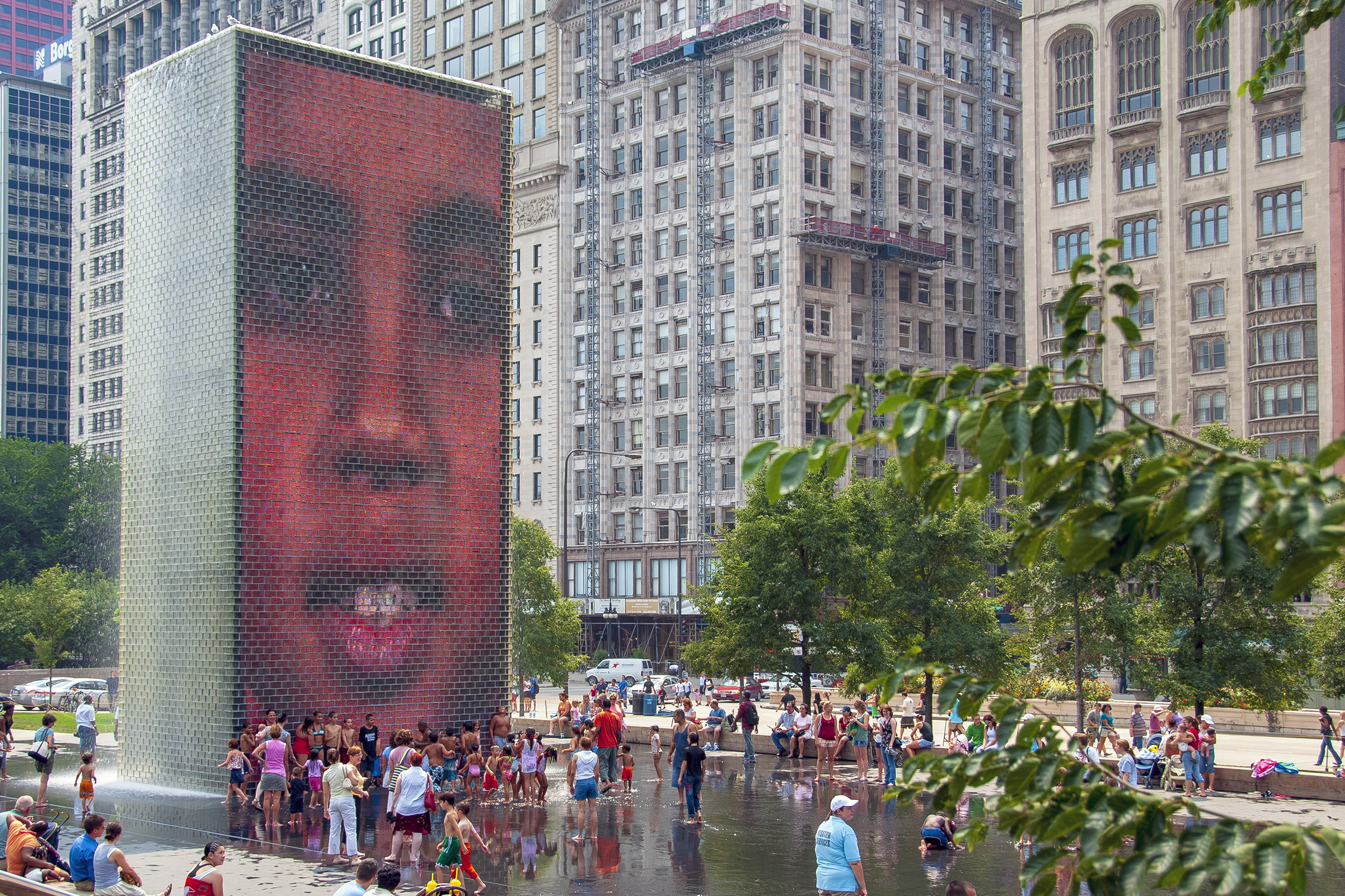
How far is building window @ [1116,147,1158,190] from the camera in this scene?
81.1 metres

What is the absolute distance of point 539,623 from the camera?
66.9m

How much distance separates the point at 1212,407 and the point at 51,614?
62595mm

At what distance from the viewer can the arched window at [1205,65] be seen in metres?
78.6

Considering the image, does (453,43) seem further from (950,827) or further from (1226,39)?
(950,827)

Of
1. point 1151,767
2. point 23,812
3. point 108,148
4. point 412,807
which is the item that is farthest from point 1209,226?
point 108,148

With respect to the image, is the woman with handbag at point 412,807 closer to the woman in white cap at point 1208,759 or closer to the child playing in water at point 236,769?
the child playing in water at point 236,769

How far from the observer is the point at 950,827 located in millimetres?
22594

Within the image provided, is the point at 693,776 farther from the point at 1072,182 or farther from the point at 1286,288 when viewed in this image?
the point at 1072,182

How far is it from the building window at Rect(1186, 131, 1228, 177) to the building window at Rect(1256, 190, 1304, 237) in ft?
9.97

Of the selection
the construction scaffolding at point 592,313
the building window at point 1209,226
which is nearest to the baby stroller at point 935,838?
the building window at point 1209,226

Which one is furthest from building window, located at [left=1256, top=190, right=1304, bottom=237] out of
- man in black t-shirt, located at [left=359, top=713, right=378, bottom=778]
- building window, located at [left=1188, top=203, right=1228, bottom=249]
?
man in black t-shirt, located at [left=359, top=713, right=378, bottom=778]

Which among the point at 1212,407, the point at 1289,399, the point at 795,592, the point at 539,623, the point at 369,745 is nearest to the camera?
the point at 369,745

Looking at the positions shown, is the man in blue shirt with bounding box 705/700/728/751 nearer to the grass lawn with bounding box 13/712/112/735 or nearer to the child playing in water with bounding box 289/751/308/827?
the child playing in water with bounding box 289/751/308/827

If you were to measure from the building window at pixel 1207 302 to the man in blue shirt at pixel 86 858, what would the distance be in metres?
71.6
